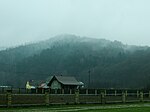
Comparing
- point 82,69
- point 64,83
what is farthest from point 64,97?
point 82,69

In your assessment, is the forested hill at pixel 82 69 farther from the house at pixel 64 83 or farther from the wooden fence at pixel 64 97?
the wooden fence at pixel 64 97

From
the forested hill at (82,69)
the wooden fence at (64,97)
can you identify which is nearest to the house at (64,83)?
the wooden fence at (64,97)

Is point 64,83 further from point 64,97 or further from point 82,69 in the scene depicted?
point 82,69

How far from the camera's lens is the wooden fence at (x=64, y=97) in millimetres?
37122

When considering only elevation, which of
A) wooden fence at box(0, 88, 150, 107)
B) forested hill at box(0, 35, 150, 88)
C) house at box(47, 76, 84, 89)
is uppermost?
forested hill at box(0, 35, 150, 88)

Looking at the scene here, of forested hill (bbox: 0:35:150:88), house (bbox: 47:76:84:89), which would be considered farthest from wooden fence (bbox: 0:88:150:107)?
forested hill (bbox: 0:35:150:88)

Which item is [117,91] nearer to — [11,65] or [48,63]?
[11,65]

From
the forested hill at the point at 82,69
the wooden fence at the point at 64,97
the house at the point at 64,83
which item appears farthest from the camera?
the forested hill at the point at 82,69

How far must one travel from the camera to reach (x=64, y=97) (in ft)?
141

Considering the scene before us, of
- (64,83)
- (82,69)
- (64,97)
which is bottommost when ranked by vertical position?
(64,97)

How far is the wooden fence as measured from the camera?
37.1 m

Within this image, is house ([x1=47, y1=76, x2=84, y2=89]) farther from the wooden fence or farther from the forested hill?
the forested hill

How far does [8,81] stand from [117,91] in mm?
64549

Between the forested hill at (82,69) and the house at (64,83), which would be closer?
the house at (64,83)
